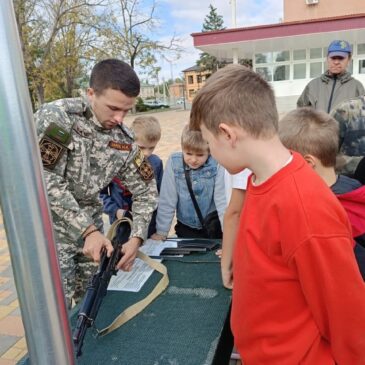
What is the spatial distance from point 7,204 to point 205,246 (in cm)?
159

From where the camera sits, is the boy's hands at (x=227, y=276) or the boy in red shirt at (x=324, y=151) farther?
the boy's hands at (x=227, y=276)

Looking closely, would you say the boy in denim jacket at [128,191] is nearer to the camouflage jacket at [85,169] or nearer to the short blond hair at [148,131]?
the short blond hair at [148,131]

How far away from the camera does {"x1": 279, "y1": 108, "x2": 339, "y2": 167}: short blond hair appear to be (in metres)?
1.41

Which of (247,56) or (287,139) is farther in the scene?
(247,56)

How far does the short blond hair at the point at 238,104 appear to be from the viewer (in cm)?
Answer: 98

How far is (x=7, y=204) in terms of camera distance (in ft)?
1.47

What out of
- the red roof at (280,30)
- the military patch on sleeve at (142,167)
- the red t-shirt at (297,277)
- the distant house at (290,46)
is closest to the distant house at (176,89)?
the distant house at (290,46)

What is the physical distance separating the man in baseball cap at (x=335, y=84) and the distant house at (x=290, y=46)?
28.2 feet

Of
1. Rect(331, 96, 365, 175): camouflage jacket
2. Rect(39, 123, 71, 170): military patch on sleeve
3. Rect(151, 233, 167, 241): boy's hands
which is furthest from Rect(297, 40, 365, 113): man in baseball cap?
Rect(39, 123, 71, 170): military patch on sleeve

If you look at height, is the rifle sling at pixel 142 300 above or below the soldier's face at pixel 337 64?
below

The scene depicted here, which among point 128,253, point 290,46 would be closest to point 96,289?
point 128,253

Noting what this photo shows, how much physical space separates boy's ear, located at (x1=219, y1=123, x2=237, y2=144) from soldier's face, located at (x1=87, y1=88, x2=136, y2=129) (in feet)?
2.33

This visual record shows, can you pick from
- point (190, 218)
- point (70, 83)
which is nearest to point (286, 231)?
point (190, 218)

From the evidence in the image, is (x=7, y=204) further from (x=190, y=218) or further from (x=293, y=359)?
(x=190, y=218)
